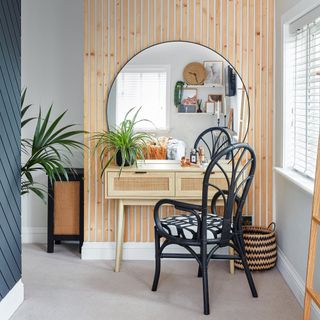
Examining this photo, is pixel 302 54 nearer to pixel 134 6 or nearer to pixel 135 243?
pixel 134 6

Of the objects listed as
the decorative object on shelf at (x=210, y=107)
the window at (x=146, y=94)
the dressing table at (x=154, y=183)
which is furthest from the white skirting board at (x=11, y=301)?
the decorative object on shelf at (x=210, y=107)

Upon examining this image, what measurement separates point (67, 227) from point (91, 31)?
164 cm

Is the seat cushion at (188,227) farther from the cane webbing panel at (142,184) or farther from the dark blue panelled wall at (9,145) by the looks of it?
the dark blue panelled wall at (9,145)

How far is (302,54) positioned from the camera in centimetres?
397

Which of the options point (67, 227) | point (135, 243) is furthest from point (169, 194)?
point (67, 227)

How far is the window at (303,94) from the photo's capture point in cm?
366

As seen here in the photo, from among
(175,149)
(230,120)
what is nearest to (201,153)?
(175,149)

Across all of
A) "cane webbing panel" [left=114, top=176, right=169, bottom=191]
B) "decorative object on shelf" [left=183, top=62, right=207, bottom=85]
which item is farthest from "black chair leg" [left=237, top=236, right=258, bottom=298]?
"decorative object on shelf" [left=183, top=62, right=207, bottom=85]

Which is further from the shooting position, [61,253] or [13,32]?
[61,253]

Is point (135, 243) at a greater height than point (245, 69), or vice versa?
point (245, 69)

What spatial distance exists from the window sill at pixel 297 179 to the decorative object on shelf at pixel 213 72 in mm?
830

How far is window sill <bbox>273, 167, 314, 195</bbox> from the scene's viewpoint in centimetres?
347

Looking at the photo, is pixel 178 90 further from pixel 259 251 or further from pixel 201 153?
pixel 259 251

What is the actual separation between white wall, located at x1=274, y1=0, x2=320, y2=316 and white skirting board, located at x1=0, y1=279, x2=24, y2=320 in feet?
5.82
